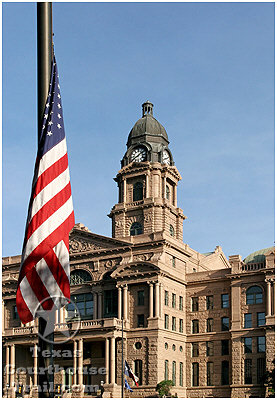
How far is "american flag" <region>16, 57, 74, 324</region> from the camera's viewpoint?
1283 cm

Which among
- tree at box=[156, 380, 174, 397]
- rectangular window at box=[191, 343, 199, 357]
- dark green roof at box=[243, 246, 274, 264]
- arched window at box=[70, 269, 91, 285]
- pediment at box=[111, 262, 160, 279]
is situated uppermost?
dark green roof at box=[243, 246, 274, 264]

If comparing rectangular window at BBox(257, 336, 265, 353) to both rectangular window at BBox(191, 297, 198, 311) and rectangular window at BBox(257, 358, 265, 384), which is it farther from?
rectangular window at BBox(191, 297, 198, 311)

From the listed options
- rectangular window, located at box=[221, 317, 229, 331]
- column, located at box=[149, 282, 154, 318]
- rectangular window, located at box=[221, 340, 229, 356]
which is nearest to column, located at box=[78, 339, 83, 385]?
column, located at box=[149, 282, 154, 318]

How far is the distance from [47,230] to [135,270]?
59.7m

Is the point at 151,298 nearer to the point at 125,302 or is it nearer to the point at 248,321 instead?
the point at 125,302

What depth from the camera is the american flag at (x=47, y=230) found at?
12.8 meters

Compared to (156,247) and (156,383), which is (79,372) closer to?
(156,383)

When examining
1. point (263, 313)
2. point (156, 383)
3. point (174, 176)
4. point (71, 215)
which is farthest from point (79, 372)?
point (71, 215)

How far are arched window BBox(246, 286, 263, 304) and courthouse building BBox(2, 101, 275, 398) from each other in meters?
0.12

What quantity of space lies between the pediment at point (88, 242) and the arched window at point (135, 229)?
379 cm

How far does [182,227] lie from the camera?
270ft

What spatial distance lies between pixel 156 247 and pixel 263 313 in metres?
15.0

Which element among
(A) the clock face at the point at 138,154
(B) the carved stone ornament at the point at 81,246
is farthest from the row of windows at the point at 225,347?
(A) the clock face at the point at 138,154

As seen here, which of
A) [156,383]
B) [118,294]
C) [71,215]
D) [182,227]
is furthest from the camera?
[182,227]
